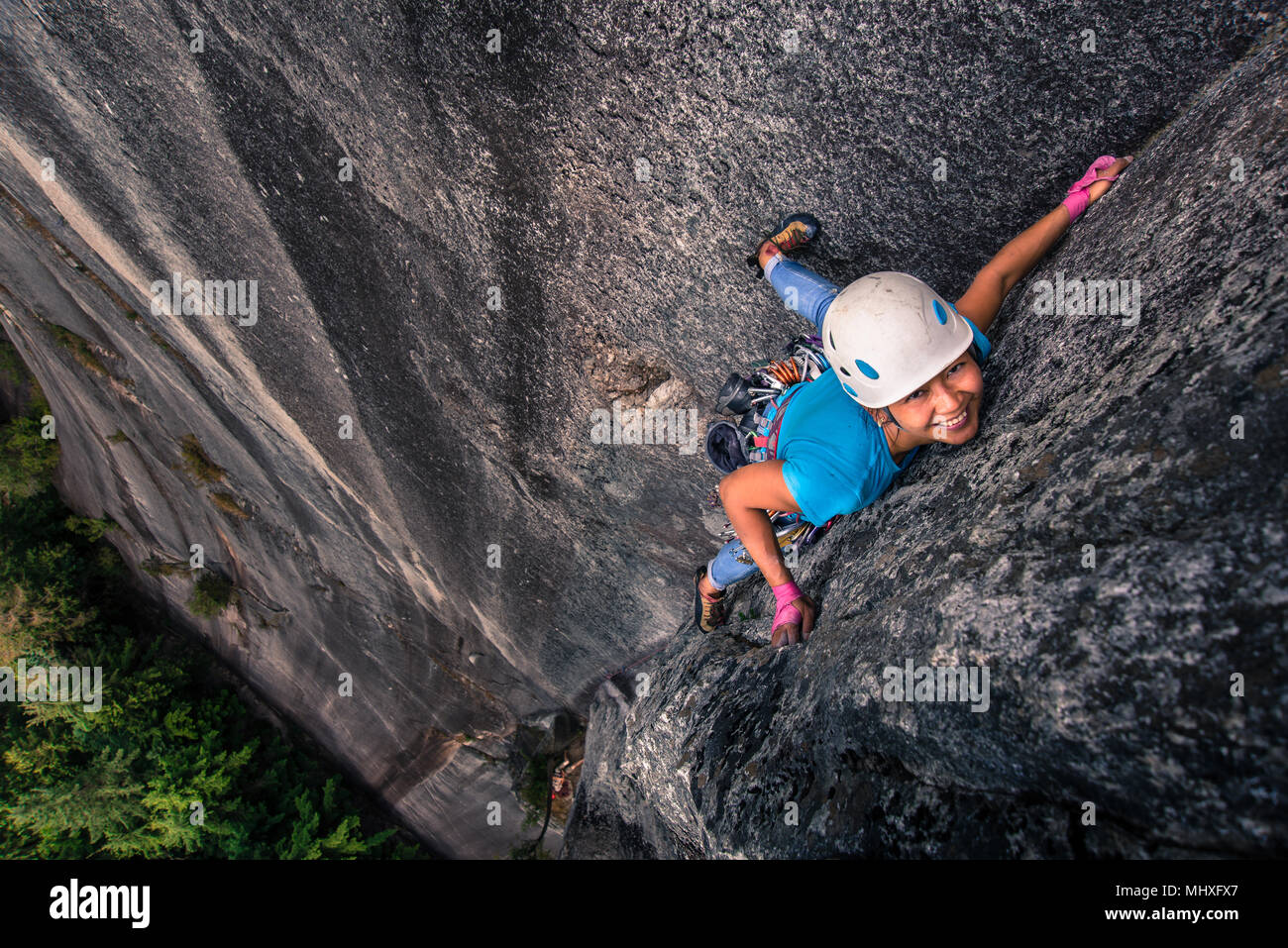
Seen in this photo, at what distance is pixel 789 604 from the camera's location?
9.76 feet

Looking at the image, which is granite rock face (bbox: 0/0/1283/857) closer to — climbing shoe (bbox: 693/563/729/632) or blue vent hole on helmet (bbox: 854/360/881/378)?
climbing shoe (bbox: 693/563/729/632)

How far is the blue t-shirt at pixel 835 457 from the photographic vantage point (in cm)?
252

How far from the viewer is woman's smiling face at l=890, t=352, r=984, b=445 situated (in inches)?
91.0

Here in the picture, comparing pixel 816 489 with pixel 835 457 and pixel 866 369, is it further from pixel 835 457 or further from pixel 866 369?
pixel 866 369

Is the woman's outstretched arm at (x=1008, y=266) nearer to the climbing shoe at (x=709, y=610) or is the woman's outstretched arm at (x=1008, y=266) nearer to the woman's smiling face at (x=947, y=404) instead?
the woman's smiling face at (x=947, y=404)

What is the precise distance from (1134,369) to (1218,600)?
30.6 inches

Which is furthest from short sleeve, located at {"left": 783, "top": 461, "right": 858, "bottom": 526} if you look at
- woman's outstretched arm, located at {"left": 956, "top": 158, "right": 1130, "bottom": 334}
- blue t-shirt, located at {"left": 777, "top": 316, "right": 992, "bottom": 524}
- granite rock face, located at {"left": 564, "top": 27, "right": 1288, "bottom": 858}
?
woman's outstretched arm, located at {"left": 956, "top": 158, "right": 1130, "bottom": 334}

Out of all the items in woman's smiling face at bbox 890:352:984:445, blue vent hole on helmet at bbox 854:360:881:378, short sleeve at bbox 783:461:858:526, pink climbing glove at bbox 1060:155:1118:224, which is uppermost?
pink climbing glove at bbox 1060:155:1118:224

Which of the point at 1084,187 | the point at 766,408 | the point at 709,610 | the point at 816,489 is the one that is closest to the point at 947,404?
the point at 816,489

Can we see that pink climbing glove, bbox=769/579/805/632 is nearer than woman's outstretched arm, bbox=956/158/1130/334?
No

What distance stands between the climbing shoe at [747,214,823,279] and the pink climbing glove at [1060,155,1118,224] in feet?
3.10

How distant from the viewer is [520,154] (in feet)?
10.5
